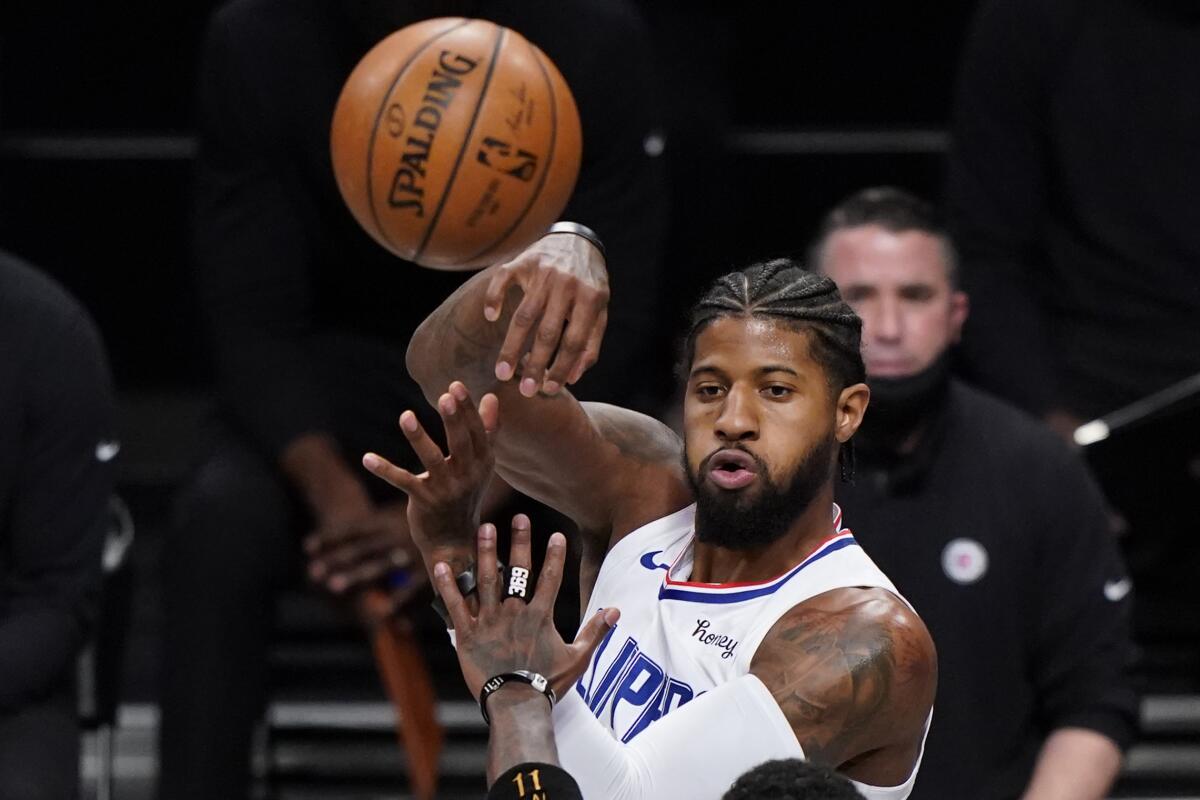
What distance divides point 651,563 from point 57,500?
130 centimetres

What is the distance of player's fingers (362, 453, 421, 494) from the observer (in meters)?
2.54

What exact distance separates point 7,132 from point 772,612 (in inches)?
133

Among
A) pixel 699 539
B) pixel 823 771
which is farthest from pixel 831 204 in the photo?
pixel 823 771

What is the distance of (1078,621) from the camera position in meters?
3.50

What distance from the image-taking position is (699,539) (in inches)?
110

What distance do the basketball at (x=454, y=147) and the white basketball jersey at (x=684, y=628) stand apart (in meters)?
0.52

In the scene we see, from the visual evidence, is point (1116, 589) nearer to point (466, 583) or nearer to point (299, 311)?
point (466, 583)

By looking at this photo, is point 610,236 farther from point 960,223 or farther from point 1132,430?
point 1132,430

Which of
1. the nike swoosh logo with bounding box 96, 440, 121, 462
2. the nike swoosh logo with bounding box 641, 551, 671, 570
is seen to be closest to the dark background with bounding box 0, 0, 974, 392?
the nike swoosh logo with bounding box 96, 440, 121, 462

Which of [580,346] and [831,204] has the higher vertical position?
[831,204]

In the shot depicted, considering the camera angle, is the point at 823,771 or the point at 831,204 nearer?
the point at 823,771

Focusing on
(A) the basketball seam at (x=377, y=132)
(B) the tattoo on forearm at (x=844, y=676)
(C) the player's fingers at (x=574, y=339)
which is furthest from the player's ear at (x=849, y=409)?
(A) the basketball seam at (x=377, y=132)

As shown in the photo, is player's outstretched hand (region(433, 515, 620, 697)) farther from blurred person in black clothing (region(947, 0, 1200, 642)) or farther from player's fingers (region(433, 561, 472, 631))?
blurred person in black clothing (region(947, 0, 1200, 642))

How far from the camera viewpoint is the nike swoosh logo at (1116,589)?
3533 mm
